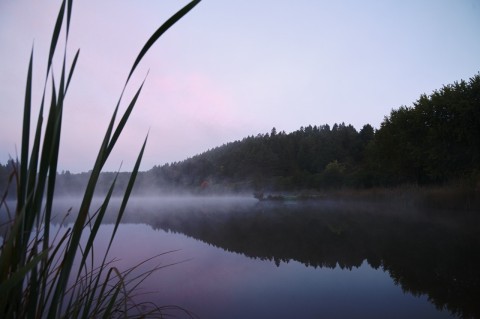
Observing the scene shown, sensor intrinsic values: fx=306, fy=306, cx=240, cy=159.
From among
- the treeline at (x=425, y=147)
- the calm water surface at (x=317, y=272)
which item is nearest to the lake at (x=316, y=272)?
the calm water surface at (x=317, y=272)

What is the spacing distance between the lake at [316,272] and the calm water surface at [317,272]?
1 centimetres

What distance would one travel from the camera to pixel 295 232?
7.23 m

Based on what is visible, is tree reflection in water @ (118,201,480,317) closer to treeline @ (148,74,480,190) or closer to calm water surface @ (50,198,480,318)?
calm water surface @ (50,198,480,318)

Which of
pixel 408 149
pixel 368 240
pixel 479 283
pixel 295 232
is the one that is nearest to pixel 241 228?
pixel 295 232

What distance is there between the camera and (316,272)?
4234mm

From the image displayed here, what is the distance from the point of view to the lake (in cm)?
301

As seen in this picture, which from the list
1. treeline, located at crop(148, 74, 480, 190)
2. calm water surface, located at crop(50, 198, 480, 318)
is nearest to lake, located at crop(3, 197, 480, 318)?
calm water surface, located at crop(50, 198, 480, 318)

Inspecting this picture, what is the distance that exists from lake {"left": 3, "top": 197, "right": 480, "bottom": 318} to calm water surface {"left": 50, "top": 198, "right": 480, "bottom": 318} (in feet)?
0.04

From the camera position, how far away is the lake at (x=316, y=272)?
301 centimetres

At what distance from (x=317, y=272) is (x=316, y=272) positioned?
0.05ft

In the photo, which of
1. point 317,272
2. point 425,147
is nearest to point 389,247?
point 317,272

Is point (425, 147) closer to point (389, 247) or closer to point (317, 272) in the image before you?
point (389, 247)

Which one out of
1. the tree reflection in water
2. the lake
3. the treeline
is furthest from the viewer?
the treeline

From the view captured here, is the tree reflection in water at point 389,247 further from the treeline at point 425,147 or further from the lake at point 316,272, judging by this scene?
the treeline at point 425,147
